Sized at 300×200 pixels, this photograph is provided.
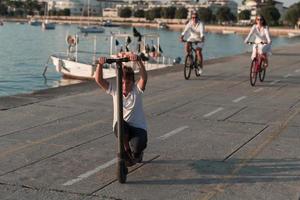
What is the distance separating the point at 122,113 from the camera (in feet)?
21.2

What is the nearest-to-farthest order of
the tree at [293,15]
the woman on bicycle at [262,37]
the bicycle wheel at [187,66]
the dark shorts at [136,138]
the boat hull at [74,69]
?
the dark shorts at [136,138] < the woman on bicycle at [262,37] < the bicycle wheel at [187,66] < the boat hull at [74,69] < the tree at [293,15]

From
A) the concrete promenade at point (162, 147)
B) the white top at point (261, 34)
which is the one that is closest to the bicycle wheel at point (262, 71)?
the white top at point (261, 34)

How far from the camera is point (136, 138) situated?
6.86m

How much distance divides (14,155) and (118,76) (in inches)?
79.7

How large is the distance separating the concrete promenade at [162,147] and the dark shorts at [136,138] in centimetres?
26

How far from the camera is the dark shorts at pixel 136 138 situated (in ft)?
22.5

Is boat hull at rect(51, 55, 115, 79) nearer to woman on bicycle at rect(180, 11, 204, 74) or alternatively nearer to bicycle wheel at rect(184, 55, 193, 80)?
woman on bicycle at rect(180, 11, 204, 74)

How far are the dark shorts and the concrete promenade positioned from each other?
0.86 feet

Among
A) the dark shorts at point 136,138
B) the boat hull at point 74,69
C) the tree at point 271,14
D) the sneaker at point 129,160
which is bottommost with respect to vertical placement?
the tree at point 271,14

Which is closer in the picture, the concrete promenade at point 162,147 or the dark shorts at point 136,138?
the concrete promenade at point 162,147

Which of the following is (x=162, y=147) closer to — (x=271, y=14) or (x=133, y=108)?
(x=133, y=108)

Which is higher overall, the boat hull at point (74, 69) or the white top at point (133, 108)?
the white top at point (133, 108)

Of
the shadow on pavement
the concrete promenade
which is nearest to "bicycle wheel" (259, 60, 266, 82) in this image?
the concrete promenade

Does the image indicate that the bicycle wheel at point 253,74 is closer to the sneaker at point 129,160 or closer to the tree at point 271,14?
the sneaker at point 129,160
